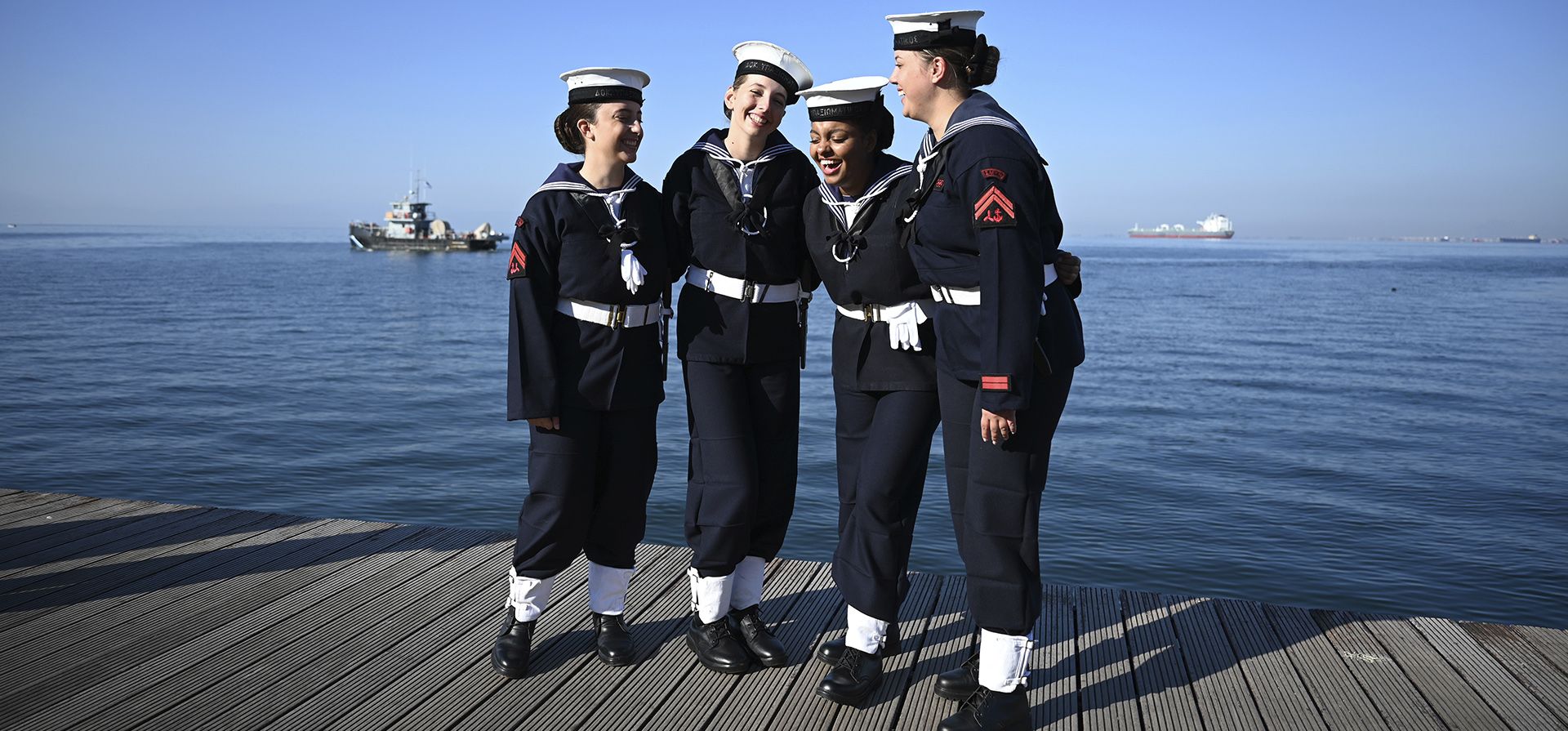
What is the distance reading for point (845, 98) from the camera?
→ 320 cm

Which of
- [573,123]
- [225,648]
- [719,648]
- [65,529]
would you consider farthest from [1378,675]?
[65,529]

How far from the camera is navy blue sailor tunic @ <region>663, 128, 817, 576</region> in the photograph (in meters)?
3.37

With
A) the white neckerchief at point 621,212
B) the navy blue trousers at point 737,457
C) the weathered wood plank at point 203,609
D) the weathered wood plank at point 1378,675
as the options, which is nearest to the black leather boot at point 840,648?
the navy blue trousers at point 737,457

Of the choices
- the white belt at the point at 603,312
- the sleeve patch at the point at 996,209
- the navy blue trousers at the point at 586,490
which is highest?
the sleeve patch at the point at 996,209

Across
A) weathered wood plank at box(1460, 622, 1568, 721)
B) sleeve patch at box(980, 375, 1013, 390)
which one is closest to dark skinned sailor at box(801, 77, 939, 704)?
sleeve patch at box(980, 375, 1013, 390)

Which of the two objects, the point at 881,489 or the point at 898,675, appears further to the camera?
the point at 898,675

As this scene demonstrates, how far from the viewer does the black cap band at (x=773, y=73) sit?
11.0 feet

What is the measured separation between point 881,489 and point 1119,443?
10.6m

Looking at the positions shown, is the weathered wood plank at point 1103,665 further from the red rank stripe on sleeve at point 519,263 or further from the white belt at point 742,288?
the red rank stripe on sleeve at point 519,263

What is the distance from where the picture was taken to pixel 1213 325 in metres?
30.5

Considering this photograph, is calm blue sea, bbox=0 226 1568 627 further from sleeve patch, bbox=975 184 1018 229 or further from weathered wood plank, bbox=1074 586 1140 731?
sleeve patch, bbox=975 184 1018 229

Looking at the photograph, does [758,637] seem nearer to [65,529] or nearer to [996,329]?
[996,329]

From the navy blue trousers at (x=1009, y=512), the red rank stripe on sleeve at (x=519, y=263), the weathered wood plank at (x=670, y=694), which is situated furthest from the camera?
the red rank stripe on sleeve at (x=519, y=263)

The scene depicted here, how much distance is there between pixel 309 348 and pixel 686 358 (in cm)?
2213
